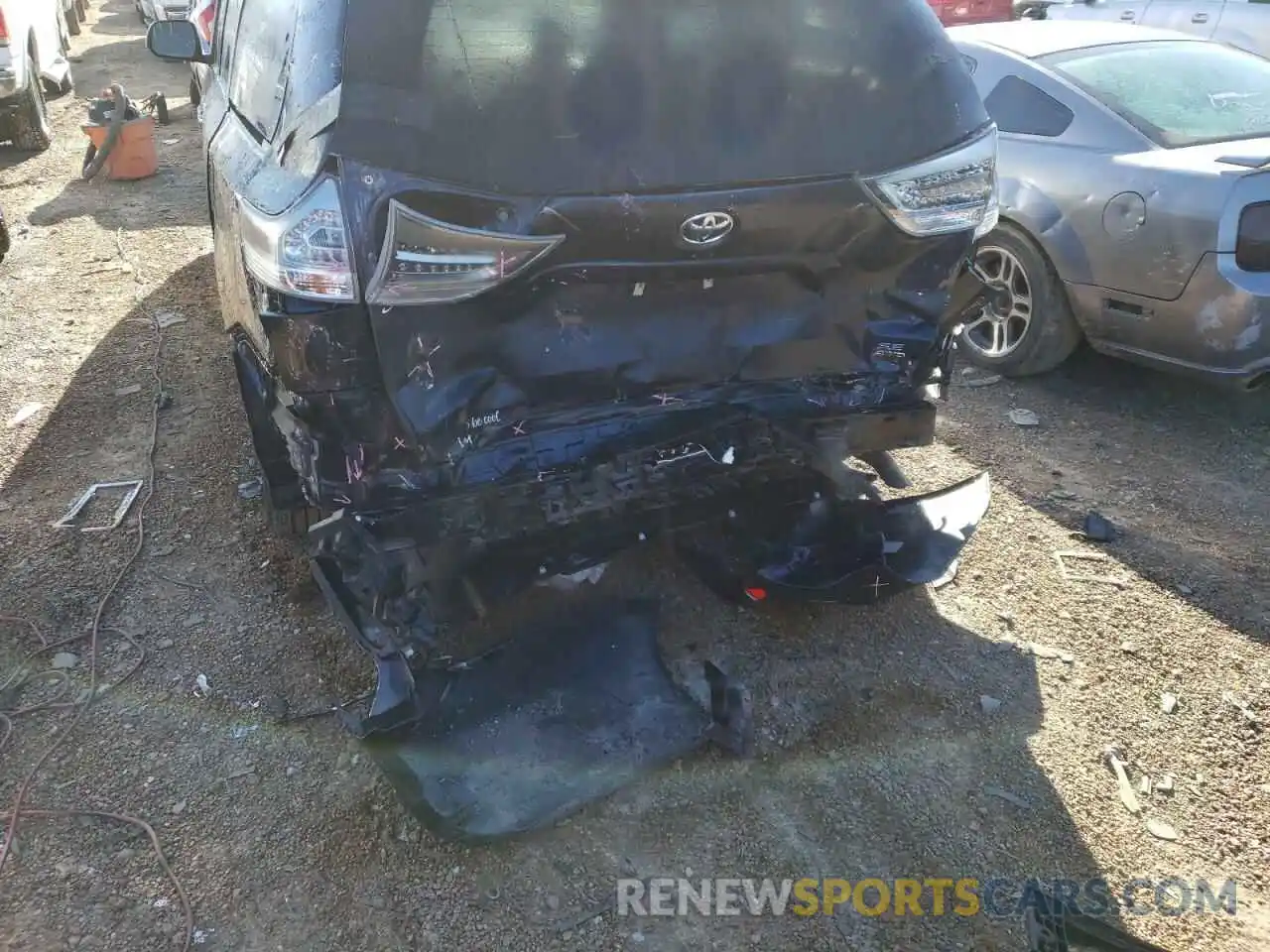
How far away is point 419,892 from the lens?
2377 mm

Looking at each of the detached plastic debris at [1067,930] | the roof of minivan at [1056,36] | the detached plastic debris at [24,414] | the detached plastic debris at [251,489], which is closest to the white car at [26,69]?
the detached plastic debris at [24,414]

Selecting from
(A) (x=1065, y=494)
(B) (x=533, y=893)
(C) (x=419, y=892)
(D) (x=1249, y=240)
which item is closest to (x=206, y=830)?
(C) (x=419, y=892)

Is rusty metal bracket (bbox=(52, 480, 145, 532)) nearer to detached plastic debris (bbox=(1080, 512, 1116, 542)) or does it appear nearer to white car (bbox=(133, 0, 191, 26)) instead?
detached plastic debris (bbox=(1080, 512, 1116, 542))

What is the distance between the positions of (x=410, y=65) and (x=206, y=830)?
6.74 feet

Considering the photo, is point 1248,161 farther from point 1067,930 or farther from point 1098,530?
point 1067,930

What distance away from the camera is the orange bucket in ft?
27.1

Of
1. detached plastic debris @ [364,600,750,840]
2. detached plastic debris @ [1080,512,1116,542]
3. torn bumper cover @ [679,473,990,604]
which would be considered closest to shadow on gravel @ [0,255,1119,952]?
detached plastic debris @ [364,600,750,840]

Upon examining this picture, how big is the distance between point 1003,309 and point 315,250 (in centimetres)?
405

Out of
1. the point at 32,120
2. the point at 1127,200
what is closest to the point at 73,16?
the point at 32,120

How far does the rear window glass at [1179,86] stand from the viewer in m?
4.61

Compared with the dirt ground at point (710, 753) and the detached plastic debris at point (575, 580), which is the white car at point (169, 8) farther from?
the detached plastic debris at point (575, 580)

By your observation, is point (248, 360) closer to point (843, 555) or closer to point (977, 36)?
point (843, 555)

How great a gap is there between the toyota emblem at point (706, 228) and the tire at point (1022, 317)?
2.81 m

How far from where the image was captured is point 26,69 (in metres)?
8.75
